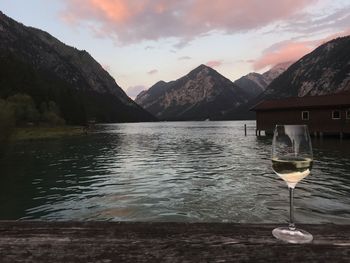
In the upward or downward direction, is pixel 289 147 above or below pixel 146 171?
above

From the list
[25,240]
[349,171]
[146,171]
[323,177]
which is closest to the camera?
[25,240]

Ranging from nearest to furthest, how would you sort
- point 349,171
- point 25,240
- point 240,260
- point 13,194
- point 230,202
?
point 240,260
point 25,240
point 230,202
point 13,194
point 349,171

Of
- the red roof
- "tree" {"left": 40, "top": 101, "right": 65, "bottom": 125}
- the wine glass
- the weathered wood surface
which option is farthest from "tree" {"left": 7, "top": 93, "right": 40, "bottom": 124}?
the wine glass

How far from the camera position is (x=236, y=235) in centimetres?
255

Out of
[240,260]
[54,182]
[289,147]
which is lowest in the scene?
[54,182]

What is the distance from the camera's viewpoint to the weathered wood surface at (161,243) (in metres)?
2.25

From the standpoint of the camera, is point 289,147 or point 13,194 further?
point 13,194

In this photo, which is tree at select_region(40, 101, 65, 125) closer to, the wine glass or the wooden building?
the wooden building

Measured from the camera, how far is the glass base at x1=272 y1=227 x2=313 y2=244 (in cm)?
244

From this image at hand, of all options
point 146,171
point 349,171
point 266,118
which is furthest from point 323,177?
point 266,118

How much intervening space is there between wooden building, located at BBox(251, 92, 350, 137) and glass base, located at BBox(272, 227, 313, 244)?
60.8 m

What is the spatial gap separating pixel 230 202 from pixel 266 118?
58758mm

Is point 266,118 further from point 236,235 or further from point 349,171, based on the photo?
point 236,235

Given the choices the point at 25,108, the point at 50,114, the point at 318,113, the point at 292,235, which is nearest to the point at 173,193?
the point at 292,235
